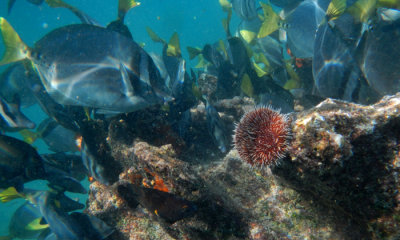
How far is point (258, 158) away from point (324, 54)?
75.7 inches

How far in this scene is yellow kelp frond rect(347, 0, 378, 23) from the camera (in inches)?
115

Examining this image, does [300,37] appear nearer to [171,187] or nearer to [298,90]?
[298,90]

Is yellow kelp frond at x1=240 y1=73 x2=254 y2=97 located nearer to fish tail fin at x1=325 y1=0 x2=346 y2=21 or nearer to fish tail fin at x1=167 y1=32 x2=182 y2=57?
fish tail fin at x1=325 y1=0 x2=346 y2=21

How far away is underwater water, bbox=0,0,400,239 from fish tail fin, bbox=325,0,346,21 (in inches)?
0.5

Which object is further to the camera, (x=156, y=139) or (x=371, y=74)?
(x=156, y=139)

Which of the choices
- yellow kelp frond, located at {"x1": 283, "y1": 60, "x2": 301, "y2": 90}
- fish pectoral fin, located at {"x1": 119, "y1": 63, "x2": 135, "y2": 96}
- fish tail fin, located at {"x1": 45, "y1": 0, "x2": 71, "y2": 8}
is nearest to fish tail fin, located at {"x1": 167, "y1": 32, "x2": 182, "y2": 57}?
fish tail fin, located at {"x1": 45, "y1": 0, "x2": 71, "y2": 8}

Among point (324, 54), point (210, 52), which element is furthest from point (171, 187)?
point (210, 52)

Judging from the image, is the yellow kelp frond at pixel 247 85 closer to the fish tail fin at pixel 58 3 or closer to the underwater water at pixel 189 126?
the underwater water at pixel 189 126

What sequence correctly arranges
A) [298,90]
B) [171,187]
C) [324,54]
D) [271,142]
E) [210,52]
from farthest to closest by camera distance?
[210,52] < [298,90] < [324,54] < [171,187] < [271,142]

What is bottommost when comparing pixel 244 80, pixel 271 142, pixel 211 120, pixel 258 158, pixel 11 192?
pixel 11 192

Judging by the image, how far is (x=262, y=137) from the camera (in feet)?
4.82

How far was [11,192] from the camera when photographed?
9.75 feet

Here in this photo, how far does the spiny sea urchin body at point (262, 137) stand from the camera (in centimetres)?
140

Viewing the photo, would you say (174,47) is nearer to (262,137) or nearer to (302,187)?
(262,137)
